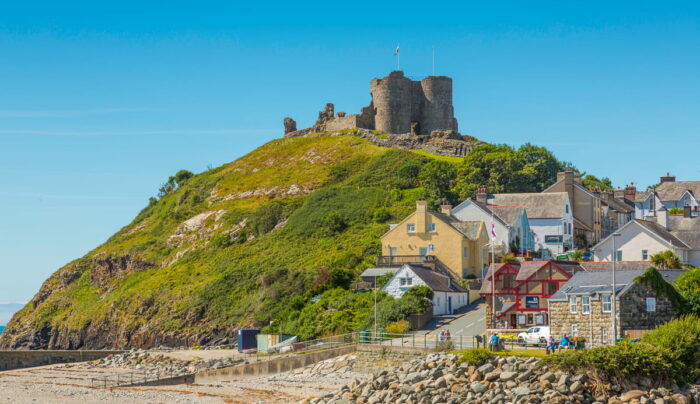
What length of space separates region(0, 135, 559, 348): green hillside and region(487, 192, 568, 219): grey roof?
9.28 m

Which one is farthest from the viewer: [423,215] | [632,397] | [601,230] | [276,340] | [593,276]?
[601,230]

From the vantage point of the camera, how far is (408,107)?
12638cm

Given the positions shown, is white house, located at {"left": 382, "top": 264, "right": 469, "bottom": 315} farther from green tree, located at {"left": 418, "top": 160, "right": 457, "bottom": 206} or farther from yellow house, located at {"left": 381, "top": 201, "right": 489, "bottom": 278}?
green tree, located at {"left": 418, "top": 160, "right": 457, "bottom": 206}

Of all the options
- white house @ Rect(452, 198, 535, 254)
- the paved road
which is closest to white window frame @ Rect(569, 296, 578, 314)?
the paved road

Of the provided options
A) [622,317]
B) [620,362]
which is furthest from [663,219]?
[620,362]

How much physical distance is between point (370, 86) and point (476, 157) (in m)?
34.1

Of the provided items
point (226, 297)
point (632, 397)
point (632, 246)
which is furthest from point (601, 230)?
point (632, 397)

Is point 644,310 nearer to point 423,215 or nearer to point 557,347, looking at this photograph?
point 557,347

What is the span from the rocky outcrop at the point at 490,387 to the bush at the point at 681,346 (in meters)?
0.68

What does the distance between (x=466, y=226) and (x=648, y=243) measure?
14665mm

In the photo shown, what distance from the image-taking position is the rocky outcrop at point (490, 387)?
3397 cm

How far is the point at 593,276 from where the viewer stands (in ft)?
153

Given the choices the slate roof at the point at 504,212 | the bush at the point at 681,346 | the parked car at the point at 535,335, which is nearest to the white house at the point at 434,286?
the slate roof at the point at 504,212

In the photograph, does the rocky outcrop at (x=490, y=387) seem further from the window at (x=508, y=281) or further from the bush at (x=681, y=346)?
the window at (x=508, y=281)
